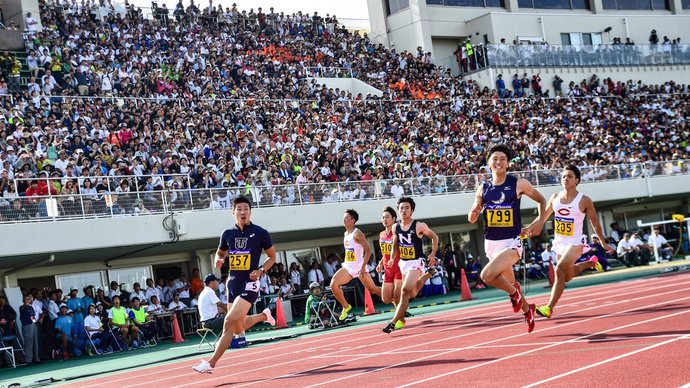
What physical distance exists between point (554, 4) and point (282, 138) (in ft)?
101

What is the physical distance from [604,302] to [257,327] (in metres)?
12.0

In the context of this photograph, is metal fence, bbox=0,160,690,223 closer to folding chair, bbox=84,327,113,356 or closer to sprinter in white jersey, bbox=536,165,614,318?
folding chair, bbox=84,327,113,356

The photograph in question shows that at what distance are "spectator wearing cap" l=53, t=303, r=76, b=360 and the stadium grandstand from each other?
199 mm

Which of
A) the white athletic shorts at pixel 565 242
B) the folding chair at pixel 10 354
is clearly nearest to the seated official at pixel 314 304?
the folding chair at pixel 10 354

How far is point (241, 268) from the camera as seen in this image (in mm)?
12227

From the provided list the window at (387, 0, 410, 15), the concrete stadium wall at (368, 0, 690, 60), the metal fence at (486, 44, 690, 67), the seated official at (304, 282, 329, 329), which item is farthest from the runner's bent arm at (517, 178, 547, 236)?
the window at (387, 0, 410, 15)

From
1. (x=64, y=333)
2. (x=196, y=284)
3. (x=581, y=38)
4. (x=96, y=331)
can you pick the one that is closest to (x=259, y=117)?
(x=196, y=284)

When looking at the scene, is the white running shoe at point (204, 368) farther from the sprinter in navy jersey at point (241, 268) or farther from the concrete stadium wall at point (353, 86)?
the concrete stadium wall at point (353, 86)

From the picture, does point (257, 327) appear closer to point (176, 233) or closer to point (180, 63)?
point (176, 233)

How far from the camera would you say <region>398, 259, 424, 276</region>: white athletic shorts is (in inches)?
632

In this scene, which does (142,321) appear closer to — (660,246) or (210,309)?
(210,309)

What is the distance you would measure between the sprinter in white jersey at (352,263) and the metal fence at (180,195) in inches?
296

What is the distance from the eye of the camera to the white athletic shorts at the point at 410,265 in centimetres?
1605

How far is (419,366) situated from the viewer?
10.5 meters
